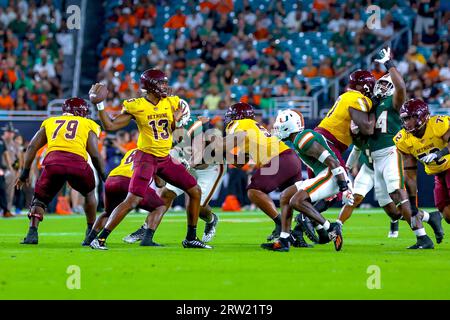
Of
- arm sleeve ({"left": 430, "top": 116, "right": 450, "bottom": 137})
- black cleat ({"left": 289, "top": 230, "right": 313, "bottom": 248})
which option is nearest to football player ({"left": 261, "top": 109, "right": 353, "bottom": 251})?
black cleat ({"left": 289, "top": 230, "right": 313, "bottom": 248})

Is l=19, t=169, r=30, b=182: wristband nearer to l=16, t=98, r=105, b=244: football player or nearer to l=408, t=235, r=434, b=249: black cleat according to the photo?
l=16, t=98, r=105, b=244: football player

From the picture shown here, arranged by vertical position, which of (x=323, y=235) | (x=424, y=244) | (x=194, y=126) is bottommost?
(x=323, y=235)

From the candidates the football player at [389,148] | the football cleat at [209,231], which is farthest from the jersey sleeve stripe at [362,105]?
the football cleat at [209,231]

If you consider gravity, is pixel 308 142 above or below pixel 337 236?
above

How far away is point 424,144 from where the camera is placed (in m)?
11.6

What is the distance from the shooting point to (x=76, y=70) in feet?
89.0

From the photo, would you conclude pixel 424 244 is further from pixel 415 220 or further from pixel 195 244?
pixel 195 244

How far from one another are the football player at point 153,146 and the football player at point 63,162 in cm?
109

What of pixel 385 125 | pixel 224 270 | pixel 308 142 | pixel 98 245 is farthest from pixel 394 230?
pixel 224 270

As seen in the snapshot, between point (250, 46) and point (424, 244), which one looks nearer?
point (424, 244)

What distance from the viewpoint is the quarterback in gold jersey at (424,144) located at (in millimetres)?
11336

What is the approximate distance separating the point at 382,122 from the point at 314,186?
1474 millimetres
